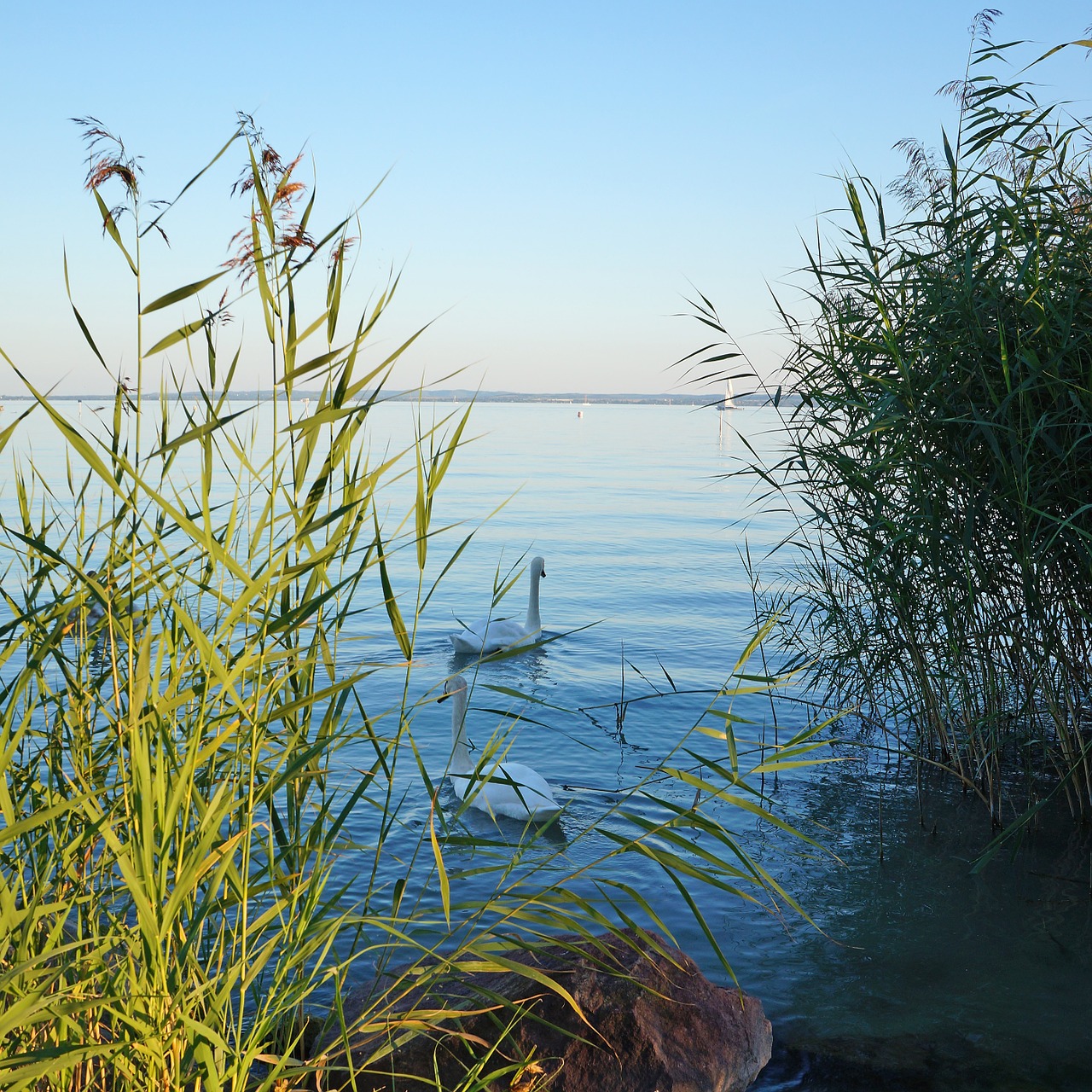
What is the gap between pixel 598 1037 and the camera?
11.2ft

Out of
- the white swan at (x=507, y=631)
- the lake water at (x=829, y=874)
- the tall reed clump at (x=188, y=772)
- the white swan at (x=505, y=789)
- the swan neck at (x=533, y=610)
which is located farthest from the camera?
the swan neck at (x=533, y=610)

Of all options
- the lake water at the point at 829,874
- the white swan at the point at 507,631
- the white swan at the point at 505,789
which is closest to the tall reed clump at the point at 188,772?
the lake water at the point at 829,874

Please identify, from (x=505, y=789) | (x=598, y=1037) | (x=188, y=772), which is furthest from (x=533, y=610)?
(x=188, y=772)

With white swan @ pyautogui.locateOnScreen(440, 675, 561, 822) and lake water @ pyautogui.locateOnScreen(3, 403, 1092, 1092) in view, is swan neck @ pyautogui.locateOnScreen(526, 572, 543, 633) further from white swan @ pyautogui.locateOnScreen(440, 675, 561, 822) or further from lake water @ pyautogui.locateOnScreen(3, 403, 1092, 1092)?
white swan @ pyautogui.locateOnScreen(440, 675, 561, 822)

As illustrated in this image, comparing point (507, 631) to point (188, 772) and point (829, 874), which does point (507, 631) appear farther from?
point (188, 772)

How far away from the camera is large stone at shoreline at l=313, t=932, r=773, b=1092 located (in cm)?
330

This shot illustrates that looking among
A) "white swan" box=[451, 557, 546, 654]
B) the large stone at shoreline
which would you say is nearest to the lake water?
"white swan" box=[451, 557, 546, 654]

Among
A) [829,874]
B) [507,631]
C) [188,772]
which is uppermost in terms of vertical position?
[188,772]

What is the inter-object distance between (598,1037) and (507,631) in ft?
23.2

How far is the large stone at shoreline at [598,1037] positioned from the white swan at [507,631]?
638cm

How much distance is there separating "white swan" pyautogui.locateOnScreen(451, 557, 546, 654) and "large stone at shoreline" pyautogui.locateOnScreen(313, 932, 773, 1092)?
6.38 metres

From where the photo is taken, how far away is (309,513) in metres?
2.37

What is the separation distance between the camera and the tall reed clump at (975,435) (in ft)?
15.5

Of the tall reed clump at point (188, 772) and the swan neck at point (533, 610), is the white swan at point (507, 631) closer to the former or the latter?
the swan neck at point (533, 610)
